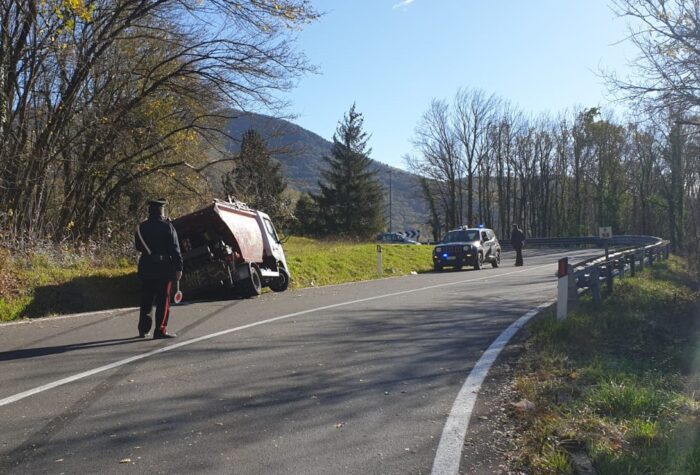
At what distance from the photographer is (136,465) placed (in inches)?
157

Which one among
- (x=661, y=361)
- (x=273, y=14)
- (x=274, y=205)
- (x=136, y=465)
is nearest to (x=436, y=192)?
(x=274, y=205)

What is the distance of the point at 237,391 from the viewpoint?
570 cm

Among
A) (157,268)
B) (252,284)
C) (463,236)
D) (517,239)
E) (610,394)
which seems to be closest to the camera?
(610,394)

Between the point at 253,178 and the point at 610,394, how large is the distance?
16.9 meters

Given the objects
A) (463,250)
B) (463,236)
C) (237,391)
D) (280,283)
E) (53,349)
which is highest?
(463,236)

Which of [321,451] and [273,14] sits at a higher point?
[273,14]

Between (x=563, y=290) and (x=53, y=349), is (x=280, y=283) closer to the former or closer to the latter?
(x=563, y=290)

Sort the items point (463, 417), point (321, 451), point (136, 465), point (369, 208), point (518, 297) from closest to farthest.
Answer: point (136, 465) → point (321, 451) → point (463, 417) → point (518, 297) → point (369, 208)

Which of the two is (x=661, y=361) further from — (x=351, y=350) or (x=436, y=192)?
(x=436, y=192)

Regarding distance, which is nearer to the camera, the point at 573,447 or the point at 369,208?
the point at 573,447

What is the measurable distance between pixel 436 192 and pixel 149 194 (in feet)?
171

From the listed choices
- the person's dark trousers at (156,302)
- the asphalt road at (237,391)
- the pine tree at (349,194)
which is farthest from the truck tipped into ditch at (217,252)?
the pine tree at (349,194)

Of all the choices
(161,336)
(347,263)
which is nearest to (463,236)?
(347,263)

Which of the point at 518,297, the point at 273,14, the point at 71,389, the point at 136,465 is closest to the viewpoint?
the point at 136,465
